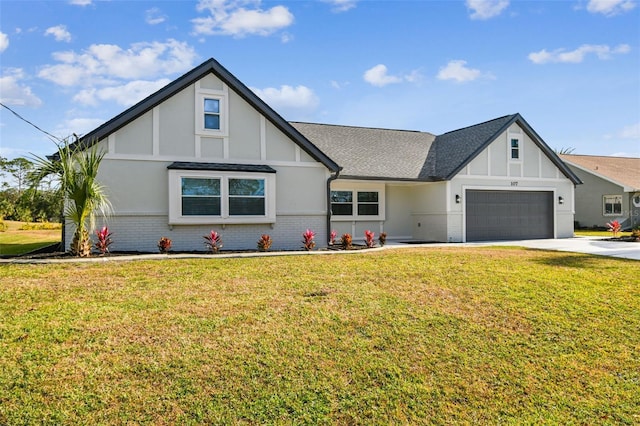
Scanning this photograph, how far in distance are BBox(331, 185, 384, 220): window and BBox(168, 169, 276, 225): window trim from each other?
521cm

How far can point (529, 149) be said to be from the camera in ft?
63.4

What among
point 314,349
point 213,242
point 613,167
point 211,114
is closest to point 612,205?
point 613,167

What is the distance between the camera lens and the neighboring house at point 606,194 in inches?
1011

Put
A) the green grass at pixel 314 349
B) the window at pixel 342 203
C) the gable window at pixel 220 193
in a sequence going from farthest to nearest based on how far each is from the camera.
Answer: the window at pixel 342 203, the gable window at pixel 220 193, the green grass at pixel 314 349

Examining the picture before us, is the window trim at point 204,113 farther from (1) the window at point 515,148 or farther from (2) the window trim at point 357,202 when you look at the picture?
(1) the window at point 515,148

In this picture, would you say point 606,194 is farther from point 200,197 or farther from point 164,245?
point 164,245

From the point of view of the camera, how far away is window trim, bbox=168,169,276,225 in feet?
40.8

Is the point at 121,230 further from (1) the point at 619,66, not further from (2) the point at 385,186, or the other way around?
(1) the point at 619,66

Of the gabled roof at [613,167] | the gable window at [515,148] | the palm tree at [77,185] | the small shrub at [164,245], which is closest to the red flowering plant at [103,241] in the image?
the palm tree at [77,185]

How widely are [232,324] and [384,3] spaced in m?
11.8

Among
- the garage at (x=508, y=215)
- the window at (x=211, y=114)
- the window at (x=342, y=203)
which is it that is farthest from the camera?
the garage at (x=508, y=215)

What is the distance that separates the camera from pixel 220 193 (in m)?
13.0

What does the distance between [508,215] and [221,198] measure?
13584 millimetres

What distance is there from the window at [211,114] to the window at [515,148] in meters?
13.5
